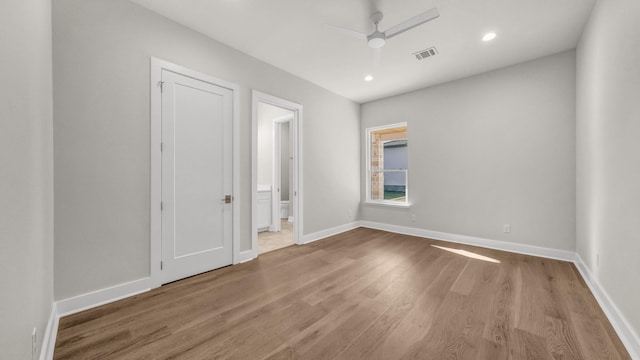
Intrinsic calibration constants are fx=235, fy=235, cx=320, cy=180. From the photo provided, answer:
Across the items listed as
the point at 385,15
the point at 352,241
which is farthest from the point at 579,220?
Answer: the point at 385,15

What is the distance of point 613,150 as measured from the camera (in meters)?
1.94

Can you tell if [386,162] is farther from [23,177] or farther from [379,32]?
[23,177]

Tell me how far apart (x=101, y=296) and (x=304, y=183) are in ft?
9.45

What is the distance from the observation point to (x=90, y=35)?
6.99 ft

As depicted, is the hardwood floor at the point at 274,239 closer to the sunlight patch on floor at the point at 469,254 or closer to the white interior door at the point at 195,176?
the white interior door at the point at 195,176

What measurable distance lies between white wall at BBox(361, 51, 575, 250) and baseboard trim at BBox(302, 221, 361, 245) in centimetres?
95

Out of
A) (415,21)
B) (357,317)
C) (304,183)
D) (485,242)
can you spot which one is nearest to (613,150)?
(415,21)

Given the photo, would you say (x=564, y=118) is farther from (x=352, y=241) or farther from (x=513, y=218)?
(x=352, y=241)

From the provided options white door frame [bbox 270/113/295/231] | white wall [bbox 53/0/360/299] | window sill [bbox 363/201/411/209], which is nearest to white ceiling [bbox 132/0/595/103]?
white wall [bbox 53/0/360/299]

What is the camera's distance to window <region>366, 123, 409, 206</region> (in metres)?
5.09

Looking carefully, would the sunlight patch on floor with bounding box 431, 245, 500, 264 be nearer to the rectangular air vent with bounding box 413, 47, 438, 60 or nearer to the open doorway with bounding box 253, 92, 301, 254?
the open doorway with bounding box 253, 92, 301, 254

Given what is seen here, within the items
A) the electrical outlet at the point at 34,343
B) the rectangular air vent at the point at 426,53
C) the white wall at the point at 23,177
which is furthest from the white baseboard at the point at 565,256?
the electrical outlet at the point at 34,343

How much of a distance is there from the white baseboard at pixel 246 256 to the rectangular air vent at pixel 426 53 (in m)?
3.66

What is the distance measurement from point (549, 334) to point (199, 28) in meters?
4.43
